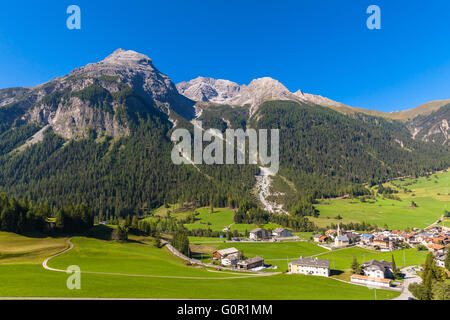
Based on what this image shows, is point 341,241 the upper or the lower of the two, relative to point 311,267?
lower

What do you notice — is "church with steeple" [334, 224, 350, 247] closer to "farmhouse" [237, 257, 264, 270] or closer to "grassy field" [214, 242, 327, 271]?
"grassy field" [214, 242, 327, 271]

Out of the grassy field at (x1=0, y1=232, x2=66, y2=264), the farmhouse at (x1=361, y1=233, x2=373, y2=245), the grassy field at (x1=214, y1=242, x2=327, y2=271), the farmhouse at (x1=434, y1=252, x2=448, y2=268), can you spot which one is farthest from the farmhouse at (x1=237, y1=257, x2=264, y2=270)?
the farmhouse at (x1=361, y1=233, x2=373, y2=245)

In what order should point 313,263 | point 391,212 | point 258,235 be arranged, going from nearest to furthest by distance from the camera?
point 313,263
point 258,235
point 391,212

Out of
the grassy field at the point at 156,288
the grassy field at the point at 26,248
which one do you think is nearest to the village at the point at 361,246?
the grassy field at the point at 156,288

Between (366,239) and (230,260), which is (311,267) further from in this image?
(366,239)

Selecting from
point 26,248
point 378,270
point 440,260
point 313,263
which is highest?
point 26,248

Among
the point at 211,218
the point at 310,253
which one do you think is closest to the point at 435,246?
the point at 310,253
